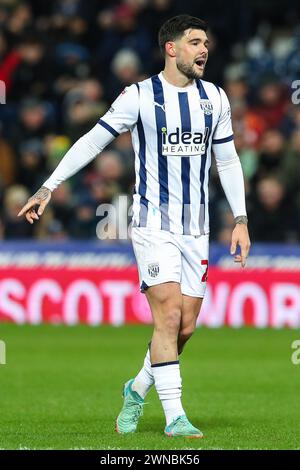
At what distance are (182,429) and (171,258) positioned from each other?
1.07m

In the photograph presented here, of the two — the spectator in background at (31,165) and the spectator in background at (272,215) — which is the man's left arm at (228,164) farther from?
the spectator in background at (31,165)

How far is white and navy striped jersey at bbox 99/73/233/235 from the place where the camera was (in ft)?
28.4

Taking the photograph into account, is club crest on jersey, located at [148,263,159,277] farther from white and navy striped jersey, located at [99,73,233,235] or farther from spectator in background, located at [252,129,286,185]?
spectator in background, located at [252,129,286,185]

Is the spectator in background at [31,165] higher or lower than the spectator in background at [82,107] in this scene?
lower

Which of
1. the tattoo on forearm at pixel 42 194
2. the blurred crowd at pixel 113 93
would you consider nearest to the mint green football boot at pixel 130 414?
the tattoo on forearm at pixel 42 194

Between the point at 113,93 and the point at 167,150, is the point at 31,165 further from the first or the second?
the point at 167,150

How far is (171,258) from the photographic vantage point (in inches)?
337

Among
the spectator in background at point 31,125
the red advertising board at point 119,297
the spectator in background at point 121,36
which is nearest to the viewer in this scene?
the red advertising board at point 119,297

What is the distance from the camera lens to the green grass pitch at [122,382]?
849cm

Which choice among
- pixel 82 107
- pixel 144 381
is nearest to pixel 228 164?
pixel 144 381

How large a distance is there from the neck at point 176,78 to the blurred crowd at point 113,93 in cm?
912

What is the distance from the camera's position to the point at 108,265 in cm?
1791

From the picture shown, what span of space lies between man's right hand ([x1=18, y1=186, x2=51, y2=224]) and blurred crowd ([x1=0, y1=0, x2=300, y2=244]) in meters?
9.53
